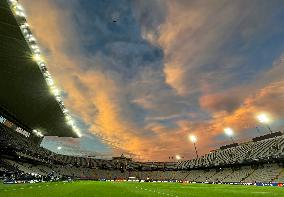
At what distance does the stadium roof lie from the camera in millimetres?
29703

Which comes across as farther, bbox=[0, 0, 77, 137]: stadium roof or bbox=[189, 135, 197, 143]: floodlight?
bbox=[189, 135, 197, 143]: floodlight

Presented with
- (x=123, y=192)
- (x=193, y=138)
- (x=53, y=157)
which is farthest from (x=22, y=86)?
(x=193, y=138)

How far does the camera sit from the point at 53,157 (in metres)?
76.7

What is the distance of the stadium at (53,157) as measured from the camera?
995 inches

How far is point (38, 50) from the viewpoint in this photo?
114 feet

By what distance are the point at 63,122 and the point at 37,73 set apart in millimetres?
25693

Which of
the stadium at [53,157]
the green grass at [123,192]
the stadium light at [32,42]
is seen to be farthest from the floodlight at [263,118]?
the stadium light at [32,42]

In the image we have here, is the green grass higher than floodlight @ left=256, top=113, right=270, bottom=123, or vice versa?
floodlight @ left=256, top=113, right=270, bottom=123

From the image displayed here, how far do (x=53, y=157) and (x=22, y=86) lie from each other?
1576 inches

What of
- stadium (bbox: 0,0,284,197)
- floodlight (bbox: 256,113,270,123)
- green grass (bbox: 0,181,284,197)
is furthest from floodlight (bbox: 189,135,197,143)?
green grass (bbox: 0,181,284,197)

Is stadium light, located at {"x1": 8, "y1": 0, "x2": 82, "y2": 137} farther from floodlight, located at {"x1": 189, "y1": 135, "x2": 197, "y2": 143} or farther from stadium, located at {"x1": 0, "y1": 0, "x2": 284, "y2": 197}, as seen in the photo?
floodlight, located at {"x1": 189, "y1": 135, "x2": 197, "y2": 143}

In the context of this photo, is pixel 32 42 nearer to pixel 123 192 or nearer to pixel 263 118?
pixel 123 192

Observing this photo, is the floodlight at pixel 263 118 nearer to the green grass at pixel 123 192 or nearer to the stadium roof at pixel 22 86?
the green grass at pixel 123 192

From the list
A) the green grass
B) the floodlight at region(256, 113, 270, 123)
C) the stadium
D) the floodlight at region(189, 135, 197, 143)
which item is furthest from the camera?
the floodlight at region(189, 135, 197, 143)
